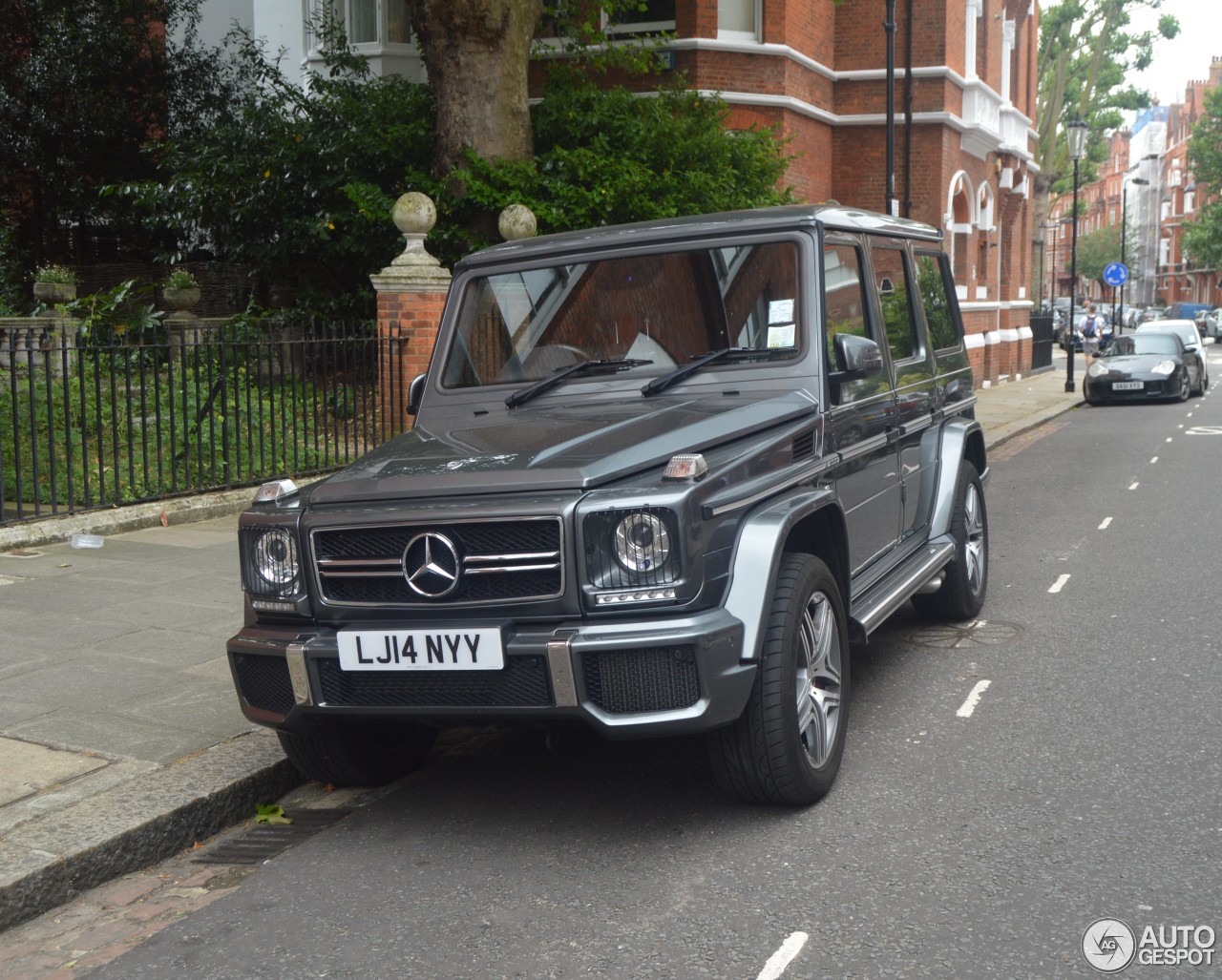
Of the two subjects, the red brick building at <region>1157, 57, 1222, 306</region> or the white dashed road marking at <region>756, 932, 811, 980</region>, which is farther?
the red brick building at <region>1157, 57, 1222, 306</region>

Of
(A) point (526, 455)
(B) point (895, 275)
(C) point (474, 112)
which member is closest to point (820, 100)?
(C) point (474, 112)

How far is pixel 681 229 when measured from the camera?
5301mm

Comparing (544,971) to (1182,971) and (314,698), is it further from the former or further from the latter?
(1182,971)

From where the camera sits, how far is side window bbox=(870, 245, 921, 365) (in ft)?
19.6

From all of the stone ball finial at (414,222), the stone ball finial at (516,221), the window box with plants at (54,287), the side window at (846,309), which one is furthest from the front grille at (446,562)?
the window box with plants at (54,287)

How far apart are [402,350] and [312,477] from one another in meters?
1.43

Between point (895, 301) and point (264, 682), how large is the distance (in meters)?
3.42

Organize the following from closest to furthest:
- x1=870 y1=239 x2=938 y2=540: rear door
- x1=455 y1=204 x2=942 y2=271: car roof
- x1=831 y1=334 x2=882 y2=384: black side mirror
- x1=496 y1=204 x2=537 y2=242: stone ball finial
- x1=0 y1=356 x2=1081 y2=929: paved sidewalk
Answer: x1=0 y1=356 x2=1081 y2=929: paved sidewalk → x1=831 y1=334 x2=882 y2=384: black side mirror → x1=455 y1=204 x2=942 y2=271: car roof → x1=870 y1=239 x2=938 y2=540: rear door → x1=496 y1=204 x2=537 y2=242: stone ball finial

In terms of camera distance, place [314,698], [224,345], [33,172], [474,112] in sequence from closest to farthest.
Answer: [314,698] < [224,345] < [474,112] < [33,172]

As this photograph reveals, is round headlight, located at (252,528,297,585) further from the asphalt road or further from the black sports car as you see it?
the black sports car

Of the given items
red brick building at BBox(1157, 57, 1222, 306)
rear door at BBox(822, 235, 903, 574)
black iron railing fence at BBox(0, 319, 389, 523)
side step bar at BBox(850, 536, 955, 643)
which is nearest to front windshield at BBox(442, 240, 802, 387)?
rear door at BBox(822, 235, 903, 574)

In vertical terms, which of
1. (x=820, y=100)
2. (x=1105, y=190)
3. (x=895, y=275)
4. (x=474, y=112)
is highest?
(x=1105, y=190)

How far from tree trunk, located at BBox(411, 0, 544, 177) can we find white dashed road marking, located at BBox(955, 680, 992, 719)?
10.7 m

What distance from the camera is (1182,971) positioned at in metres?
3.27
